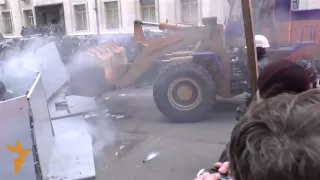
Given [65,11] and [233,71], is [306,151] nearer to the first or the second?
[233,71]

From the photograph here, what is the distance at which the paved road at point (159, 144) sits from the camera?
4055mm

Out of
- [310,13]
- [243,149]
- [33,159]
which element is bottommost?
[33,159]

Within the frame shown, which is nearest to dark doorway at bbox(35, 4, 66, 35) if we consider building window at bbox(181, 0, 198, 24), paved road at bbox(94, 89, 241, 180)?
building window at bbox(181, 0, 198, 24)

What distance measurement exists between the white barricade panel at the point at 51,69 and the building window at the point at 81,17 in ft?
54.1

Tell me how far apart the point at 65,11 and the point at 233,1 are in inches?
745

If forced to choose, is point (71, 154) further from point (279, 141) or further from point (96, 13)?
point (96, 13)

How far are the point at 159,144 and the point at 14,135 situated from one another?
237 cm

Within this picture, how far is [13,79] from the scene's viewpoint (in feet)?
18.1

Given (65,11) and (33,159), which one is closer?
(33,159)

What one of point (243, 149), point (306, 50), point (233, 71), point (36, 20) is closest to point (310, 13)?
point (306, 50)

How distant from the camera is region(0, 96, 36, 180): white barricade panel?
2.86 meters

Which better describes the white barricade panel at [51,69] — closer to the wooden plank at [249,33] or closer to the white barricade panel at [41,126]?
the white barricade panel at [41,126]

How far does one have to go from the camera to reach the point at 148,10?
2016 centimetres

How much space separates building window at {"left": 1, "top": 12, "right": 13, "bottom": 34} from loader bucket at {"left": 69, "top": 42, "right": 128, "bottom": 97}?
23.0 metres
